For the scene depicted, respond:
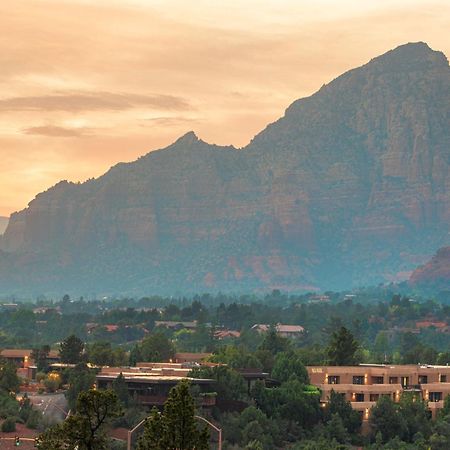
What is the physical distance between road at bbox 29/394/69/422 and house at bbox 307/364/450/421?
25.3 meters

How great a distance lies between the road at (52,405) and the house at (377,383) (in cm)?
2533

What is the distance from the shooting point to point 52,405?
160 metres

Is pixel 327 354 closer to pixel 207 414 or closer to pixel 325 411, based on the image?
pixel 325 411

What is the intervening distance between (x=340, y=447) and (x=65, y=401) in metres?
33.2

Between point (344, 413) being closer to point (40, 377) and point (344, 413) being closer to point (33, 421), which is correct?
point (33, 421)

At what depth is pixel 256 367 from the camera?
182500 mm

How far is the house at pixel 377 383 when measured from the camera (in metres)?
175

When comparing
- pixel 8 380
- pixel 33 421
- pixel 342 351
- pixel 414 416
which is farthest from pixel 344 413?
pixel 33 421

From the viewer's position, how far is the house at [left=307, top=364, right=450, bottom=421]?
175 meters

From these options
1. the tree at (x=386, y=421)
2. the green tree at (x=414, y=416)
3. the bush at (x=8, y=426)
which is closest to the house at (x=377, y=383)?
the green tree at (x=414, y=416)

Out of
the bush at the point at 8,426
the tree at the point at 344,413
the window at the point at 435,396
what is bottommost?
the bush at the point at 8,426

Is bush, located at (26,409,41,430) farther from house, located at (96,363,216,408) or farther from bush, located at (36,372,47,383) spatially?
bush, located at (36,372,47,383)

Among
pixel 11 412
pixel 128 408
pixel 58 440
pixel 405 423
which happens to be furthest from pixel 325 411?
pixel 58 440

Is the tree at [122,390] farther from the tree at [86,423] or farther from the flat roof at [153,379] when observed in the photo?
the tree at [86,423]
